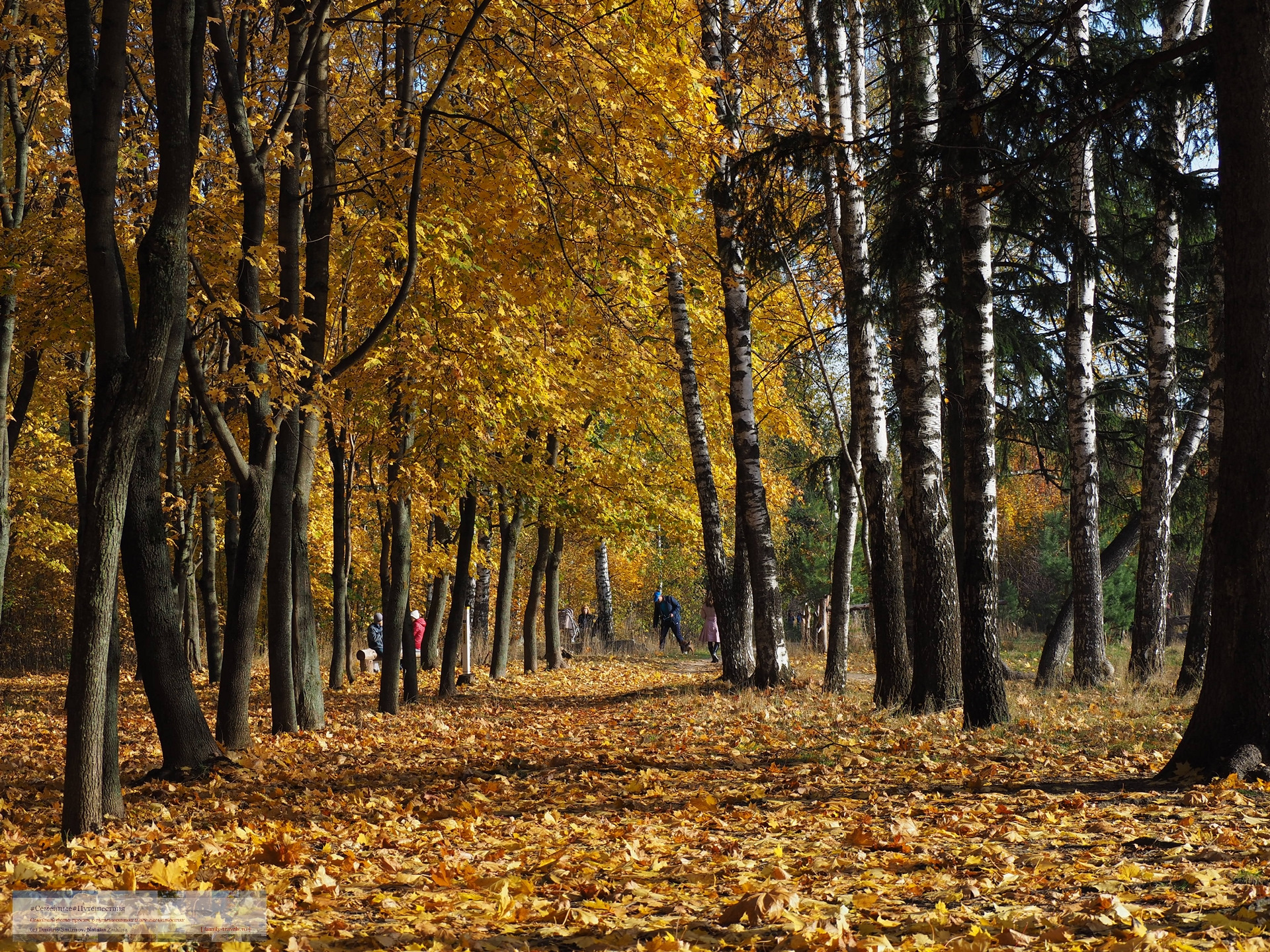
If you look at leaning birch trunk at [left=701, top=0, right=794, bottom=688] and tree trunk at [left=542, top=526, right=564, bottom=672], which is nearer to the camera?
leaning birch trunk at [left=701, top=0, right=794, bottom=688]

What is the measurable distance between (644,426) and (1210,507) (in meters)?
10.7

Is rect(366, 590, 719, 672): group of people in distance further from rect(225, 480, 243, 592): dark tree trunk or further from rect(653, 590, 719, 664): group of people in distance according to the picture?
rect(225, 480, 243, 592): dark tree trunk

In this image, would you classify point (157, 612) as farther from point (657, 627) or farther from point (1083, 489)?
point (657, 627)

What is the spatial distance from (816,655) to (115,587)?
20.7 m

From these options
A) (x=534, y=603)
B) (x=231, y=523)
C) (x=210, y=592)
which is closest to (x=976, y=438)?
(x=231, y=523)

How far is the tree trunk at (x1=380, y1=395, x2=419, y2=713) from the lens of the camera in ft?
43.4

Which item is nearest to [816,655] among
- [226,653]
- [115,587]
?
[226,653]

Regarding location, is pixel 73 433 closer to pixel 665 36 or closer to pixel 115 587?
pixel 665 36

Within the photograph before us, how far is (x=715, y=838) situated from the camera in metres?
5.11

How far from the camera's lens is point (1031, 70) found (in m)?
7.32

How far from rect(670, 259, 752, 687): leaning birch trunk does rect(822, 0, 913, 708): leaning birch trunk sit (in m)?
3.65

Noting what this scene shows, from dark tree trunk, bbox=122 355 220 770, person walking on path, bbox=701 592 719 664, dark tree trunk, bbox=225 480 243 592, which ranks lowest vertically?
person walking on path, bbox=701 592 719 664

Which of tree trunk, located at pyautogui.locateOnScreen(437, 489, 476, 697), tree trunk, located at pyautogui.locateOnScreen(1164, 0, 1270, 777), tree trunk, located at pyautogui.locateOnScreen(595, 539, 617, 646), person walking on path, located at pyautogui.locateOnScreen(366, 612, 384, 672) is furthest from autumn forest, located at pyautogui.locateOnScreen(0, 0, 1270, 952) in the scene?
tree trunk, located at pyautogui.locateOnScreen(595, 539, 617, 646)

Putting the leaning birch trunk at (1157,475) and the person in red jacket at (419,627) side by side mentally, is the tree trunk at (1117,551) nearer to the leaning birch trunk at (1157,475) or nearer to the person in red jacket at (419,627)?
the leaning birch trunk at (1157,475)
